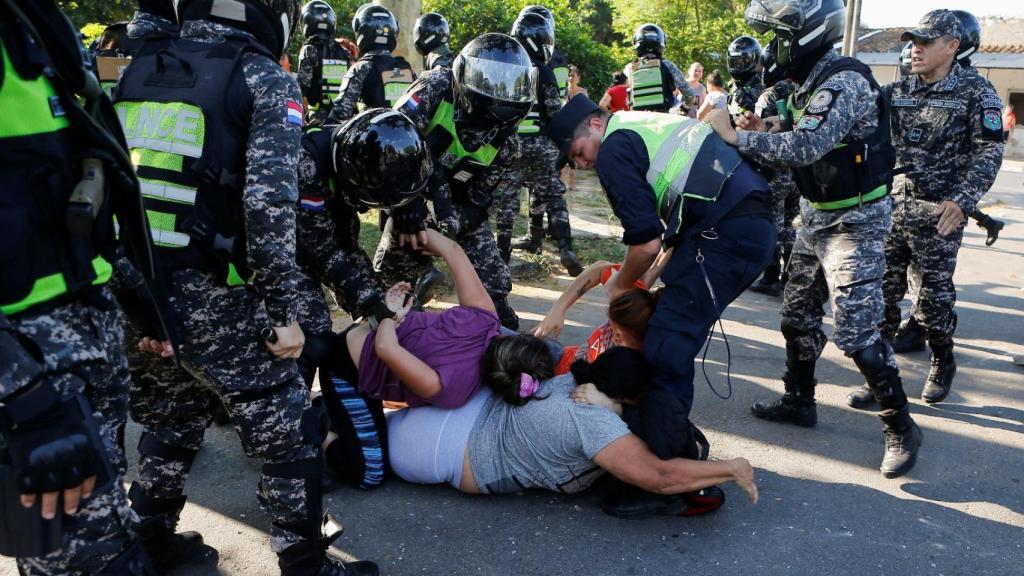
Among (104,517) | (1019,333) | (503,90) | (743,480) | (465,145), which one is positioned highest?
(503,90)

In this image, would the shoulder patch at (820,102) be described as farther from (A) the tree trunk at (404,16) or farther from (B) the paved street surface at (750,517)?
(A) the tree trunk at (404,16)

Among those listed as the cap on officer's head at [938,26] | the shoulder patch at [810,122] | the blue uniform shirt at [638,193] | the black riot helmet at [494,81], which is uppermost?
the cap on officer's head at [938,26]

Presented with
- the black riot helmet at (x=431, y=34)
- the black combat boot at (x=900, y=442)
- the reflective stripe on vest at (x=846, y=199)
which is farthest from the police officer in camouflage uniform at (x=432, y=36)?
the black combat boot at (x=900, y=442)

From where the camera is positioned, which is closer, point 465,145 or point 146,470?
point 146,470

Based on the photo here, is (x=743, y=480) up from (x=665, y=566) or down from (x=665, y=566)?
up

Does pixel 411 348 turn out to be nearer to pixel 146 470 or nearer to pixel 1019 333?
pixel 146 470

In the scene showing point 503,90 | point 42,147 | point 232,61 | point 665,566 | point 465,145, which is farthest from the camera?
point 465,145

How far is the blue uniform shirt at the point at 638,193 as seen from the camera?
10.0 feet

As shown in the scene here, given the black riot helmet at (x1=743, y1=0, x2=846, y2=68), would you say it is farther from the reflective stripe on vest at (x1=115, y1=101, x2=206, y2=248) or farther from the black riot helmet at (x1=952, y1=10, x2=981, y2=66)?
the reflective stripe on vest at (x1=115, y1=101, x2=206, y2=248)

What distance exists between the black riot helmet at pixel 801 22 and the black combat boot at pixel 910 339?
2.44 meters

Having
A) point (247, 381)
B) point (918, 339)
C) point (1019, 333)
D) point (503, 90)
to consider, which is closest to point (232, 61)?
point (247, 381)

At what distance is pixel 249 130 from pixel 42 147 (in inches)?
27.1

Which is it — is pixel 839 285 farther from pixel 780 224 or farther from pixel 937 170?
pixel 780 224

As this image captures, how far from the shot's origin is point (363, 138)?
2.90 meters
